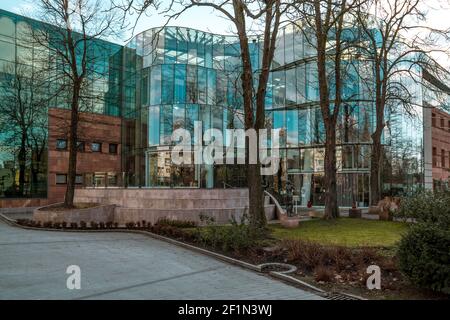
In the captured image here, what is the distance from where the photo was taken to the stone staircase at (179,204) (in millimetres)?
19562

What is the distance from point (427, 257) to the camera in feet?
23.2

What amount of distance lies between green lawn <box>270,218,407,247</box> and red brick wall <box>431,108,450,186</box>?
28606 mm

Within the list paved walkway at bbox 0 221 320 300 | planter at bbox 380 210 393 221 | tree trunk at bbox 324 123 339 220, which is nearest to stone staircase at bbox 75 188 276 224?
tree trunk at bbox 324 123 339 220

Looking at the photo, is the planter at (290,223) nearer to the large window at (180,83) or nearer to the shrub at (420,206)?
the shrub at (420,206)

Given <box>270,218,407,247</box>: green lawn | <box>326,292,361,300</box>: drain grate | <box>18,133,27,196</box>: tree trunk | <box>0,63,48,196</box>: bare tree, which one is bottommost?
<box>326,292,361,300</box>: drain grate

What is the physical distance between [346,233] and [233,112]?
1736 centimetres

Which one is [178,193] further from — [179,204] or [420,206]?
[420,206]

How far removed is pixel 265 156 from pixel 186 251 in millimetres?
23437

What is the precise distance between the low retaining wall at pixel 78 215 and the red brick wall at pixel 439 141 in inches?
1332

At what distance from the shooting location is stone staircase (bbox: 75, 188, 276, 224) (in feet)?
64.2

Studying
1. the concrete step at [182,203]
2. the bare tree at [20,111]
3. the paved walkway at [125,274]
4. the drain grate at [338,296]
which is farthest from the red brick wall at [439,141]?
the drain grate at [338,296]

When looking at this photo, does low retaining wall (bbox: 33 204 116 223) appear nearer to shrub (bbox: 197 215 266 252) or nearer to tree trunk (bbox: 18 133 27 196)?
shrub (bbox: 197 215 266 252)

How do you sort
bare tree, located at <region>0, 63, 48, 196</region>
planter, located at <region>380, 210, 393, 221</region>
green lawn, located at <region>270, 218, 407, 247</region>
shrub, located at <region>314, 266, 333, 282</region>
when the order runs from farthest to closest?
bare tree, located at <region>0, 63, 48, 196</region> < planter, located at <region>380, 210, 393, 221</region> < green lawn, located at <region>270, 218, 407, 247</region> < shrub, located at <region>314, 266, 333, 282</region>

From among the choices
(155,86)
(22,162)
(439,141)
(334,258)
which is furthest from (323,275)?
(439,141)
